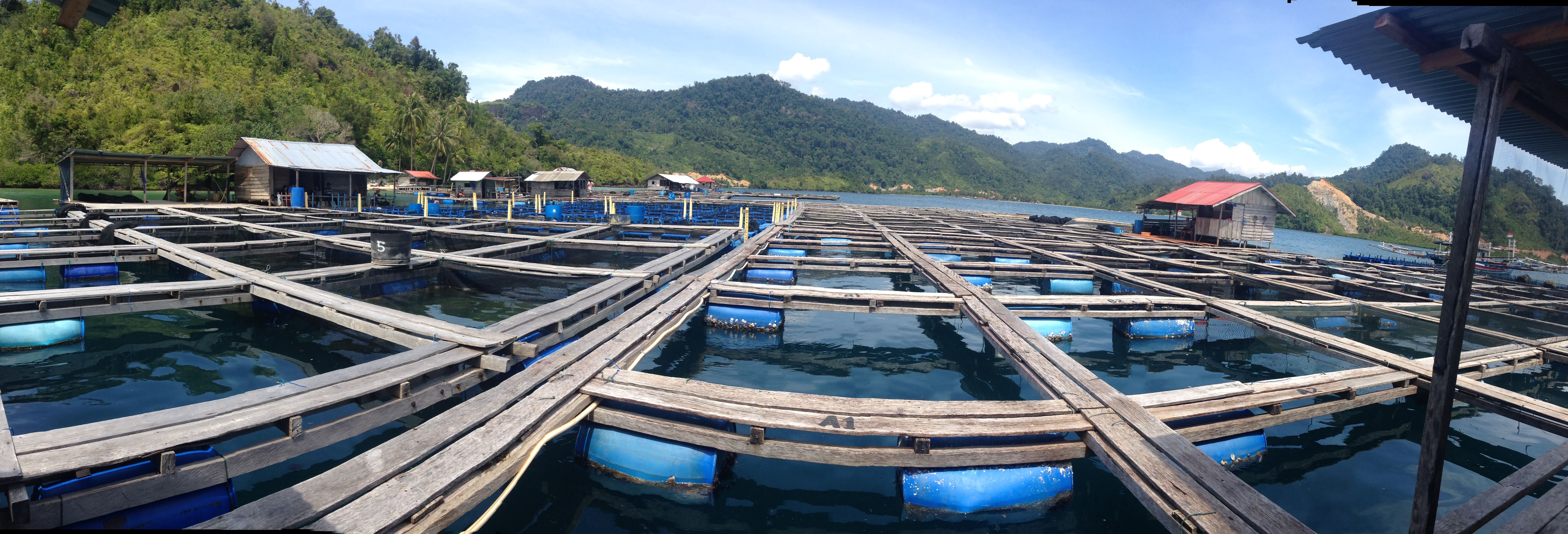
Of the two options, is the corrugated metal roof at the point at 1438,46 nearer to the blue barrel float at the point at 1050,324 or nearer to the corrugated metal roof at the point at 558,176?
the blue barrel float at the point at 1050,324

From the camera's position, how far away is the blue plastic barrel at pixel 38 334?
305 inches

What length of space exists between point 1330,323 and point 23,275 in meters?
26.2

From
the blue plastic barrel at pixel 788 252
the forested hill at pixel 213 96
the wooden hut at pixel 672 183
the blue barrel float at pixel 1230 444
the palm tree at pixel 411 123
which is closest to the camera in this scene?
the blue barrel float at pixel 1230 444

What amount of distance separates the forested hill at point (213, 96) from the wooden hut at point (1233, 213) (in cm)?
3115

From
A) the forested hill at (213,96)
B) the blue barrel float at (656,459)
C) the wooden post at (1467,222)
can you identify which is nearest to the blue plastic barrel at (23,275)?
the forested hill at (213,96)

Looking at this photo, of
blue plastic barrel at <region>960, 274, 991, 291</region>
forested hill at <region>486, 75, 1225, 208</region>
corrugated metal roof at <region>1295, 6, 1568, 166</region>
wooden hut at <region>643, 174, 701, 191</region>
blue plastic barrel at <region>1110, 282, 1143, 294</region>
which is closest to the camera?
corrugated metal roof at <region>1295, 6, 1568, 166</region>

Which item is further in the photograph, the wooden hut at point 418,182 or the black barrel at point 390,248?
the wooden hut at point 418,182

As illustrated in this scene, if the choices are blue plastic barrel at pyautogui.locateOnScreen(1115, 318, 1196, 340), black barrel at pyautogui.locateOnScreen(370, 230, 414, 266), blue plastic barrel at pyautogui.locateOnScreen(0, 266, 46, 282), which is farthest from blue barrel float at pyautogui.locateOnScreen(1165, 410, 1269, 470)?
blue plastic barrel at pyautogui.locateOnScreen(0, 266, 46, 282)

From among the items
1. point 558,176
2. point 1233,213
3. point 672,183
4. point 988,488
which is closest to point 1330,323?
point 988,488

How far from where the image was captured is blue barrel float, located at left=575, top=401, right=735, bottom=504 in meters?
4.79

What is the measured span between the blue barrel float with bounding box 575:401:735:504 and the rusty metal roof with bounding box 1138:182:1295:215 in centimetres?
2699

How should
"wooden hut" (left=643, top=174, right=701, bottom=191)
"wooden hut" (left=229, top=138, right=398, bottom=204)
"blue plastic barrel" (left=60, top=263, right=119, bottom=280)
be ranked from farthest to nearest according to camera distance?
"wooden hut" (left=643, top=174, right=701, bottom=191) < "wooden hut" (left=229, top=138, right=398, bottom=204) < "blue plastic barrel" (left=60, top=263, right=119, bottom=280)

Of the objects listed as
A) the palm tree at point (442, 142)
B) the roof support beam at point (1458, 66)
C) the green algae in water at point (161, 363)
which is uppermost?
the palm tree at point (442, 142)

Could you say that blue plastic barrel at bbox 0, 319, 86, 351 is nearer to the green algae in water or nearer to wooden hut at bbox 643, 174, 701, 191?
the green algae in water
